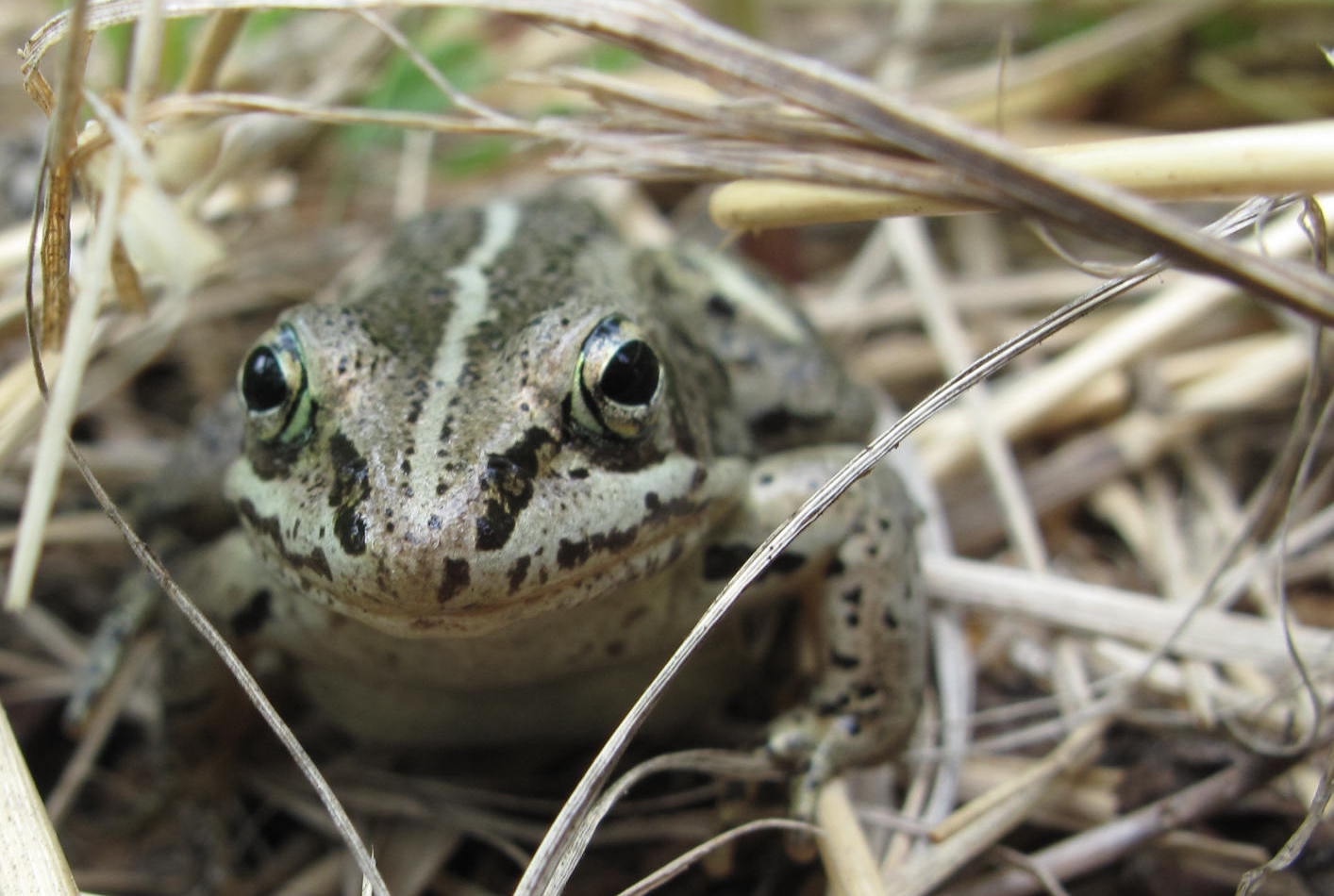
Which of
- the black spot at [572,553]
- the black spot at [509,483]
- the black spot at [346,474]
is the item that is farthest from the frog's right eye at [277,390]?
the black spot at [572,553]

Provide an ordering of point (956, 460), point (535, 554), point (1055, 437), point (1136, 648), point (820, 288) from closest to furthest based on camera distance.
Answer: point (535, 554) → point (1136, 648) → point (956, 460) → point (1055, 437) → point (820, 288)

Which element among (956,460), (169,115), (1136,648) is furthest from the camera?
(956,460)

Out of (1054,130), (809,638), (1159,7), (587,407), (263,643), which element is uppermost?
(1159,7)

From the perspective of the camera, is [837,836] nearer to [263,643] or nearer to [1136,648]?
[1136,648]

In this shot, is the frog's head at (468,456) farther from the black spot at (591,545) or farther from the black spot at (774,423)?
the black spot at (774,423)

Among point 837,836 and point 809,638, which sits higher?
point 809,638

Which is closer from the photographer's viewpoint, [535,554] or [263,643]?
[535,554]

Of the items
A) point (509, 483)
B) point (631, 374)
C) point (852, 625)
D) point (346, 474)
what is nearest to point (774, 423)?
point (852, 625)

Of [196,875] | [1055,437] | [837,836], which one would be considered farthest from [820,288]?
[196,875]

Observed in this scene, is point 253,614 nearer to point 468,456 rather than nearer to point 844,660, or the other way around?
point 468,456
